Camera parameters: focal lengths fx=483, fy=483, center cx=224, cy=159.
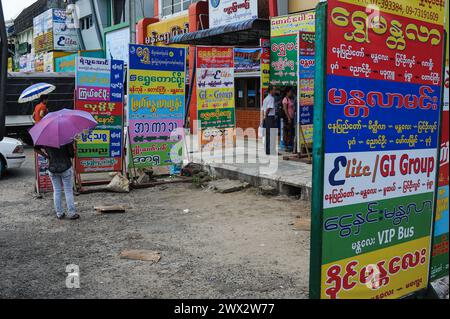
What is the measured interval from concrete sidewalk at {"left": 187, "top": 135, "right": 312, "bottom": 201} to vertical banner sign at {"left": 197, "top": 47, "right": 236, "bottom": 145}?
87 cm

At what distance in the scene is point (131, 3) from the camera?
1717 centimetres

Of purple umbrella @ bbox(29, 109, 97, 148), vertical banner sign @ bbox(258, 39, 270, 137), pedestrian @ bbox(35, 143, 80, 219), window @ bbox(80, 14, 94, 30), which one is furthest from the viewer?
window @ bbox(80, 14, 94, 30)

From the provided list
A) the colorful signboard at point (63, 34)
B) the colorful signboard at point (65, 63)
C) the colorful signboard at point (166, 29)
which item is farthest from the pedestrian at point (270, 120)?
the colorful signboard at point (63, 34)

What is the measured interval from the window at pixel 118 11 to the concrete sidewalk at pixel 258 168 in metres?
15.5

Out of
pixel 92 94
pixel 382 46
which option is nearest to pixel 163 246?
pixel 382 46

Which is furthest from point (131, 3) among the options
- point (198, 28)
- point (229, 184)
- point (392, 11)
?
point (392, 11)

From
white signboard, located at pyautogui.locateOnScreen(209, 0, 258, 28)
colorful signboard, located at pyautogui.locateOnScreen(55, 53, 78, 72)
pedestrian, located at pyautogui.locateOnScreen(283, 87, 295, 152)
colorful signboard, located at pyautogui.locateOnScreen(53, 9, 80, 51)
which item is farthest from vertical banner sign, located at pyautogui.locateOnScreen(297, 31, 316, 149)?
colorful signboard, located at pyautogui.locateOnScreen(53, 9, 80, 51)

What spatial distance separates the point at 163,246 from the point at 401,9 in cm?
419

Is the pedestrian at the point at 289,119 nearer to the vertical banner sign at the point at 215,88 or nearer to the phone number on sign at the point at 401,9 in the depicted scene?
the vertical banner sign at the point at 215,88

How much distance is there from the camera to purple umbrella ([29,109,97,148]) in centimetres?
715

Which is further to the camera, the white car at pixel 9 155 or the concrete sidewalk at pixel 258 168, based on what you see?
the white car at pixel 9 155

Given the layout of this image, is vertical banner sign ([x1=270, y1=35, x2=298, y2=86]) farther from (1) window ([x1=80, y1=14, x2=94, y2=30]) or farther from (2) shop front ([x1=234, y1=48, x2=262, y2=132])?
(1) window ([x1=80, y1=14, x2=94, y2=30])

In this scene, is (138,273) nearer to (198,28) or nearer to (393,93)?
(393,93)

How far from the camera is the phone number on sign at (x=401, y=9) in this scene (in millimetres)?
3009
